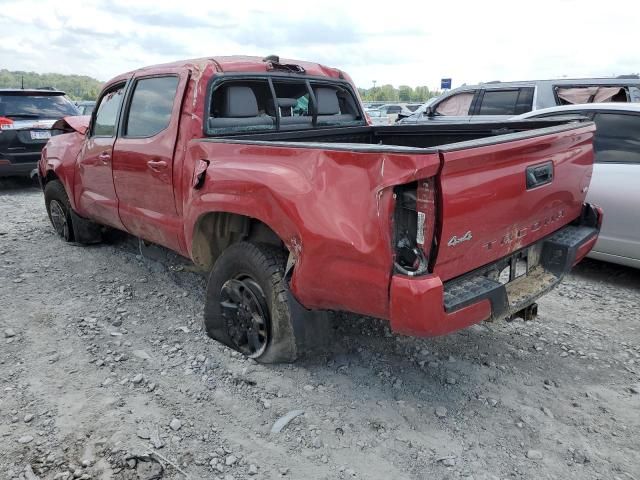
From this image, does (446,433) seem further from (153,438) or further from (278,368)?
(153,438)

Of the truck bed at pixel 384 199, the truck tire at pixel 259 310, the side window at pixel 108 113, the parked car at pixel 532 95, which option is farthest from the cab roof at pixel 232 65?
the parked car at pixel 532 95

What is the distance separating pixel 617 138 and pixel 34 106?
8658 mm

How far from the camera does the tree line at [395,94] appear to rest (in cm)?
6769

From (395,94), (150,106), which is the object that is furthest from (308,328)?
(395,94)

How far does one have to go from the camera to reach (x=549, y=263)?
3166 millimetres

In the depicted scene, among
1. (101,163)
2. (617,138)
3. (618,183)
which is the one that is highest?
(617,138)

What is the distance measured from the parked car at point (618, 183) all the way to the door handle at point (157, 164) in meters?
3.41

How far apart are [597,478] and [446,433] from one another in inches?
26.1

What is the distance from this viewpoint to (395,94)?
82062 mm

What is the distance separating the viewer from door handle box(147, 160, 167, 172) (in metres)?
3.66

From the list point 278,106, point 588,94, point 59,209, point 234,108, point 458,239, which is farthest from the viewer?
point 588,94

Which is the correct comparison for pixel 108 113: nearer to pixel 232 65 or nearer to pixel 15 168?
pixel 232 65

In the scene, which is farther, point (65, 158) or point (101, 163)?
point (65, 158)

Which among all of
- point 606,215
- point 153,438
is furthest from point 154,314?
point 606,215
